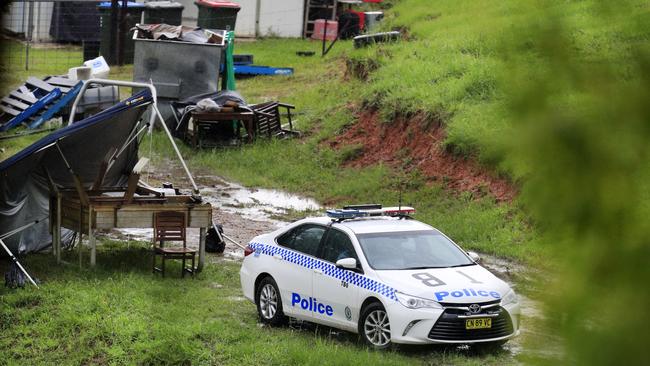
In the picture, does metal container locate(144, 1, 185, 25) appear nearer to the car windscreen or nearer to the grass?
the grass

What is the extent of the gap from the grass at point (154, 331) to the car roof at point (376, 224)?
1.29m

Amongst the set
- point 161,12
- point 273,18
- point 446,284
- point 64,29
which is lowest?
point 446,284

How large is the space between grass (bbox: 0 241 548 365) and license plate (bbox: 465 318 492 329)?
1.06 ft

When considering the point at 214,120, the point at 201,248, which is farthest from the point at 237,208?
the point at 201,248

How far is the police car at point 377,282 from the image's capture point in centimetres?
1115

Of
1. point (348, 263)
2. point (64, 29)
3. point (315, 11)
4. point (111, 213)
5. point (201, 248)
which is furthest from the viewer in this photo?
point (315, 11)

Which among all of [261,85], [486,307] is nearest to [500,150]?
[486,307]

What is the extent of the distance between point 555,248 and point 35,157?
13.7 meters

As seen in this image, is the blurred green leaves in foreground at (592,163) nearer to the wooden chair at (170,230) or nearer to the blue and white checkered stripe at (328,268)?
the blue and white checkered stripe at (328,268)

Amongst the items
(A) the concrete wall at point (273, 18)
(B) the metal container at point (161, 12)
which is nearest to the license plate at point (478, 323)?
(B) the metal container at point (161, 12)

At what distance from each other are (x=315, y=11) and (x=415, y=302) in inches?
1395

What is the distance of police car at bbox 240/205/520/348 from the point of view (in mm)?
11148

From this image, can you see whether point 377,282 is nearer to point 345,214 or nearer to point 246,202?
point 345,214

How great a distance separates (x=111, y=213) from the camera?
14742mm
